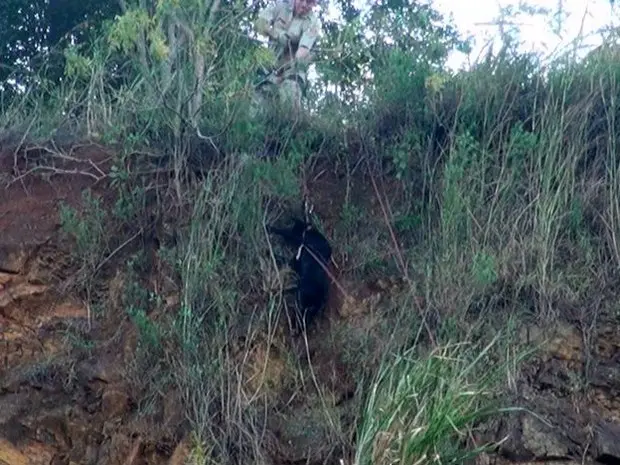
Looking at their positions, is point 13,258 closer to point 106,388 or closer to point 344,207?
point 106,388

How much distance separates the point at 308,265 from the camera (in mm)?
7230

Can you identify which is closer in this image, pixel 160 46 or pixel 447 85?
pixel 160 46

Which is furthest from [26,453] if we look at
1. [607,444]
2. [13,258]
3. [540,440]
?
[607,444]

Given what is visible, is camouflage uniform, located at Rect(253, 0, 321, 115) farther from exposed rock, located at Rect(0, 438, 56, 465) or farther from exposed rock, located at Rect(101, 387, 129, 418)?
exposed rock, located at Rect(0, 438, 56, 465)

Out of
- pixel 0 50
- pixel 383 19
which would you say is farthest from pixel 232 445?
pixel 0 50

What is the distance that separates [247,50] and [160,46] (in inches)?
36.0

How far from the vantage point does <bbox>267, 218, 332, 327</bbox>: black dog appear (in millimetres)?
7090

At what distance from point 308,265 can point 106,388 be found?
1504 mm

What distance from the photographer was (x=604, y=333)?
659 cm

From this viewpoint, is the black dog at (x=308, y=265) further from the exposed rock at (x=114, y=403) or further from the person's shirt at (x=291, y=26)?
the person's shirt at (x=291, y=26)

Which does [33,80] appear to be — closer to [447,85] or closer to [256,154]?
[256,154]

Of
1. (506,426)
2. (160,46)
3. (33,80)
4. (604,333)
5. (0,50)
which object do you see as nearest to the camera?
(506,426)

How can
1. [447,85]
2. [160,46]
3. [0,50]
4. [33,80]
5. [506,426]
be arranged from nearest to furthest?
[506,426] → [160,46] → [447,85] → [33,80] → [0,50]

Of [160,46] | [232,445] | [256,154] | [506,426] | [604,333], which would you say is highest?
[160,46]
